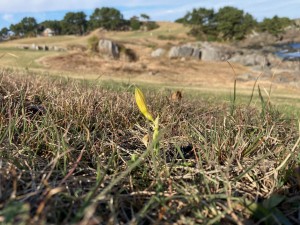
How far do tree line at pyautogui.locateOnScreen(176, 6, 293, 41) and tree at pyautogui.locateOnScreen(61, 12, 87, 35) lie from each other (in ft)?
109

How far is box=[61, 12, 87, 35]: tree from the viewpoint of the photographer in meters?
97.3

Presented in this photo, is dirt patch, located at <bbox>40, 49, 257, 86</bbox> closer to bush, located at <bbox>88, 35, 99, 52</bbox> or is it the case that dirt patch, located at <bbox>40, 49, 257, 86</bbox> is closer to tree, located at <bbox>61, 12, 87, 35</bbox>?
bush, located at <bbox>88, 35, 99, 52</bbox>

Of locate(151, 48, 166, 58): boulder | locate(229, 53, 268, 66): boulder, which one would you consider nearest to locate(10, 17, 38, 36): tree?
locate(151, 48, 166, 58): boulder

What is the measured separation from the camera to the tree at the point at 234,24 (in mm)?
68812

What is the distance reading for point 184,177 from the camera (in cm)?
147

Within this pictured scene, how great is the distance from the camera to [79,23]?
9925 centimetres

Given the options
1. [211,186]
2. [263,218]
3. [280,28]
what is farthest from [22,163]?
[280,28]

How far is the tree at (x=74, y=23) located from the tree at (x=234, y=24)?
4160 cm

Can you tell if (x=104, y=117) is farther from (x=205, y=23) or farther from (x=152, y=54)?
(x=205, y=23)

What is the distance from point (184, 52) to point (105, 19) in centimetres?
6574

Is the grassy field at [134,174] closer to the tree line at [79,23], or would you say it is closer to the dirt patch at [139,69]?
the dirt patch at [139,69]

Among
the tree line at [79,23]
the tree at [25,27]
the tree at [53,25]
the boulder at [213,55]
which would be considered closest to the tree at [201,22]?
the tree line at [79,23]

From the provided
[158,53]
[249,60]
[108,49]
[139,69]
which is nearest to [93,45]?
[108,49]

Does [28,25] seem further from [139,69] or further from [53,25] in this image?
[139,69]
